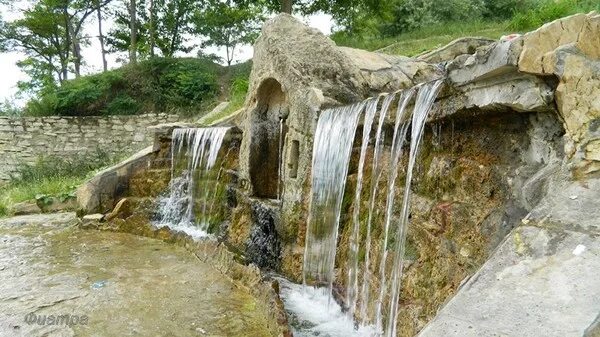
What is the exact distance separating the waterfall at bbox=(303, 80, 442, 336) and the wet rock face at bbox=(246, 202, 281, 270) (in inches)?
25.9

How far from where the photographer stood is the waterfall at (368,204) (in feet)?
9.41

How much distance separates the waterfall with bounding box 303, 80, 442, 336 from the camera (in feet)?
9.41

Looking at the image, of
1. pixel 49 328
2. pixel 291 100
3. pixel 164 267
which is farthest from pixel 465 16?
pixel 49 328

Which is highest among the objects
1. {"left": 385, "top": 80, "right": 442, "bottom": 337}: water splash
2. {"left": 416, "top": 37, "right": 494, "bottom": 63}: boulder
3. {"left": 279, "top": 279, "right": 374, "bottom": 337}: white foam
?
{"left": 416, "top": 37, "right": 494, "bottom": 63}: boulder

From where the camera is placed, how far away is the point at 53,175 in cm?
1234

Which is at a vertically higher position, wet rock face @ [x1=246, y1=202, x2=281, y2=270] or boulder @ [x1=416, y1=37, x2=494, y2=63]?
boulder @ [x1=416, y1=37, x2=494, y2=63]

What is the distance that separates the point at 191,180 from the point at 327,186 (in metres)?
3.94

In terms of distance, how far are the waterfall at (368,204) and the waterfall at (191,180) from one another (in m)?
3.03

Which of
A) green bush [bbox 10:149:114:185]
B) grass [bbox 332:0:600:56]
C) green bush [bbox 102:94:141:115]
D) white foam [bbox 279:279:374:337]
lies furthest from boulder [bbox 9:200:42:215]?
grass [bbox 332:0:600:56]

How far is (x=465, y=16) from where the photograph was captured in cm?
1648

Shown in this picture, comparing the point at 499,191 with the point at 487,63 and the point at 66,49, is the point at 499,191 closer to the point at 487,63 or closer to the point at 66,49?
the point at 487,63

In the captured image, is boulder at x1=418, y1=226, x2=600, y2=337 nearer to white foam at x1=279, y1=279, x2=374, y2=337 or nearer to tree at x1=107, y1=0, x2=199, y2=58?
white foam at x1=279, y1=279, x2=374, y2=337

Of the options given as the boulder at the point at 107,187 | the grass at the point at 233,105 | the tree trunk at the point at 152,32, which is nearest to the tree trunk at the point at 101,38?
the tree trunk at the point at 152,32

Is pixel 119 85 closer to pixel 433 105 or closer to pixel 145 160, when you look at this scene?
pixel 145 160
